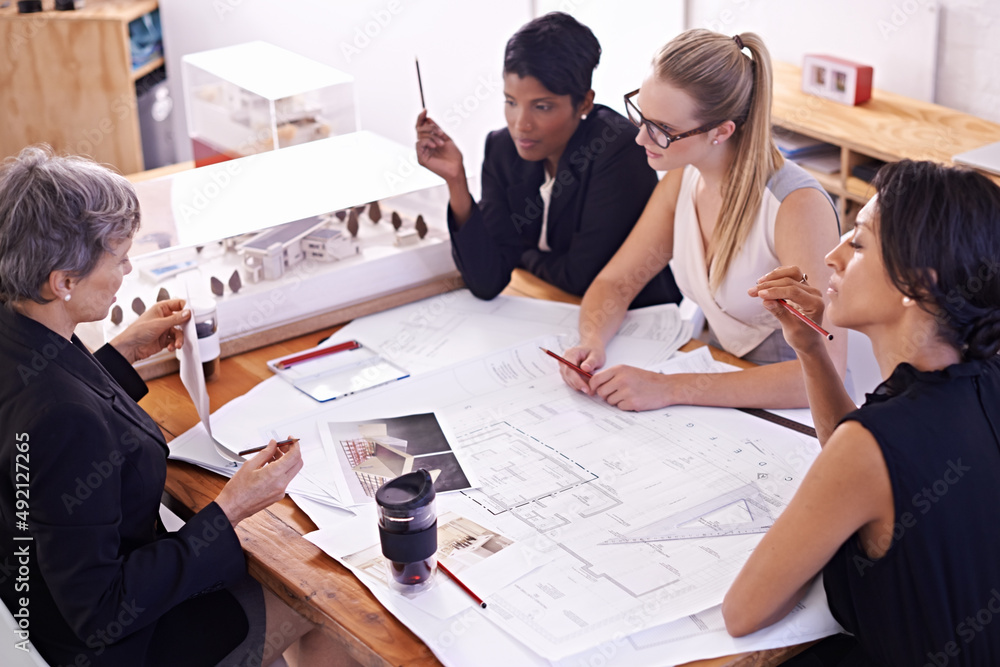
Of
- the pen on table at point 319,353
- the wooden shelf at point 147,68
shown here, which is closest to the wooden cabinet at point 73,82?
the wooden shelf at point 147,68

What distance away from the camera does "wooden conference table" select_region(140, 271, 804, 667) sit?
4.21 feet

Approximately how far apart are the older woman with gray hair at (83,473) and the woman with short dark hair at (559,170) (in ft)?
3.06

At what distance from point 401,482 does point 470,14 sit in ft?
11.2

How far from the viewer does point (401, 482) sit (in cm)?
136

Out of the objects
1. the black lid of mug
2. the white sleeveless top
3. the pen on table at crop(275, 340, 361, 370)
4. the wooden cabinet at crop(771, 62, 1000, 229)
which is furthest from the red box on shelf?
the black lid of mug

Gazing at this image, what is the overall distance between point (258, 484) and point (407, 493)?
10.7 inches

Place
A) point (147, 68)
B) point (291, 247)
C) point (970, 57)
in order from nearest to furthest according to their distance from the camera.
→ point (291, 247)
point (970, 57)
point (147, 68)

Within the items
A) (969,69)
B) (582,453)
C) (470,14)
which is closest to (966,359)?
(582,453)

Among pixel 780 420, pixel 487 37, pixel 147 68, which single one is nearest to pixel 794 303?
pixel 780 420

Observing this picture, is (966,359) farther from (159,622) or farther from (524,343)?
(159,622)

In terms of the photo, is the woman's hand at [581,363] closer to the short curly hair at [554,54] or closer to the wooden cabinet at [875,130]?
the short curly hair at [554,54]

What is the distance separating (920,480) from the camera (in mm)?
1199

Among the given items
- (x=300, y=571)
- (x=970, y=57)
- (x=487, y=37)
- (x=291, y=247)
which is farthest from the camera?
(x=487, y=37)

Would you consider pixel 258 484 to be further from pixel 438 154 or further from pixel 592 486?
pixel 438 154
